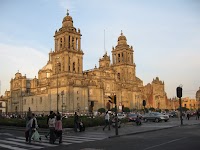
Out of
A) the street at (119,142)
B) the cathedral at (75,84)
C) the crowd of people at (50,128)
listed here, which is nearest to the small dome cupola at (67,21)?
the cathedral at (75,84)

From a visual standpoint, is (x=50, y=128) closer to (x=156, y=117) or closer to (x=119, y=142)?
(x=119, y=142)

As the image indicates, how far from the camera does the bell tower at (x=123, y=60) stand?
10075 centimetres

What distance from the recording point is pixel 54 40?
265ft

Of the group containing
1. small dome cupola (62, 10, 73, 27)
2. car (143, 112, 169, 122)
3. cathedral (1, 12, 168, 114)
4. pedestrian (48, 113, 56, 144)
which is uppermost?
small dome cupola (62, 10, 73, 27)

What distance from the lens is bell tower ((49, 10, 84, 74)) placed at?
7444 centimetres

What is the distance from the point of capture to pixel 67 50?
74.4 m

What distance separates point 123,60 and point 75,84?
33317 mm

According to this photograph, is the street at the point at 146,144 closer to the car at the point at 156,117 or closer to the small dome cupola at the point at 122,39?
the car at the point at 156,117

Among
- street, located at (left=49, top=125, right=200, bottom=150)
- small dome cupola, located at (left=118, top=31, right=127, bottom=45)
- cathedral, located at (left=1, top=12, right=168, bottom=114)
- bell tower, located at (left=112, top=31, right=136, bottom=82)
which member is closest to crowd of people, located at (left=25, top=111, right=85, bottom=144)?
street, located at (left=49, top=125, right=200, bottom=150)

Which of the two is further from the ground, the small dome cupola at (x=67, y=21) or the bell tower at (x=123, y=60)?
the small dome cupola at (x=67, y=21)

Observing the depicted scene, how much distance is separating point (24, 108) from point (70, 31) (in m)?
35.0

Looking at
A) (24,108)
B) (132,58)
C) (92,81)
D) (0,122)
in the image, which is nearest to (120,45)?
(132,58)

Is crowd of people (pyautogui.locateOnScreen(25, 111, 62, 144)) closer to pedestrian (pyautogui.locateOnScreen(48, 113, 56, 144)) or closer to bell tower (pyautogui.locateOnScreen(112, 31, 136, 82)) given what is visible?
pedestrian (pyautogui.locateOnScreen(48, 113, 56, 144))

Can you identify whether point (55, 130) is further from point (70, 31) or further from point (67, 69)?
point (70, 31)
